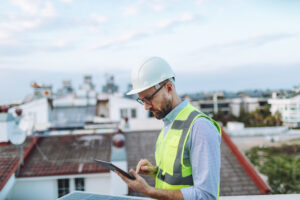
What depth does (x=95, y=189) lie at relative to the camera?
7.04 m

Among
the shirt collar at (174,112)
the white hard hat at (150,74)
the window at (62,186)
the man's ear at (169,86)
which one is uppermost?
the white hard hat at (150,74)

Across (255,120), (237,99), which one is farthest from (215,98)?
(255,120)

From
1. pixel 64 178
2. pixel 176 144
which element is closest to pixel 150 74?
pixel 176 144

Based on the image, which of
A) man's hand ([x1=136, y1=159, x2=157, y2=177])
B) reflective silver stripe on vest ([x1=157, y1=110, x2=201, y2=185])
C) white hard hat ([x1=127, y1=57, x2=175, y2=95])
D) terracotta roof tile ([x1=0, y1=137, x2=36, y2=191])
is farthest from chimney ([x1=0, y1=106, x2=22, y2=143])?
reflective silver stripe on vest ([x1=157, y1=110, x2=201, y2=185])

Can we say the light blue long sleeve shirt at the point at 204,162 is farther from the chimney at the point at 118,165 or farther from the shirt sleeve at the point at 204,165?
the chimney at the point at 118,165

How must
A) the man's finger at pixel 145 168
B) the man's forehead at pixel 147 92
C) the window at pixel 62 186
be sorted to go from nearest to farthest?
1. the man's forehead at pixel 147 92
2. the man's finger at pixel 145 168
3. the window at pixel 62 186

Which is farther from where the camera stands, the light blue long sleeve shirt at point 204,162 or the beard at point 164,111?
the beard at point 164,111

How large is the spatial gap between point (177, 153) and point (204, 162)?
0.21 metres

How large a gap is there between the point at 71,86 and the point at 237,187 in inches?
1132

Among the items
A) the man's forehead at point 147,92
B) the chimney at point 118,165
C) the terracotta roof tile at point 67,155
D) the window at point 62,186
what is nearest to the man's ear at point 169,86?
the man's forehead at point 147,92

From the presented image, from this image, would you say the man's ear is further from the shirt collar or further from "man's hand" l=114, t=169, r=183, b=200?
"man's hand" l=114, t=169, r=183, b=200

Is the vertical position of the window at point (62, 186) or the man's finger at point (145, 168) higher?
the man's finger at point (145, 168)

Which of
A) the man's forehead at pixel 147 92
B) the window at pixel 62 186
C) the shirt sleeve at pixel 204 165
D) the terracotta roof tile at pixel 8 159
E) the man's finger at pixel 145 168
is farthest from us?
the window at pixel 62 186

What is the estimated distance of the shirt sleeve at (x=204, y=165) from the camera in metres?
1.50
